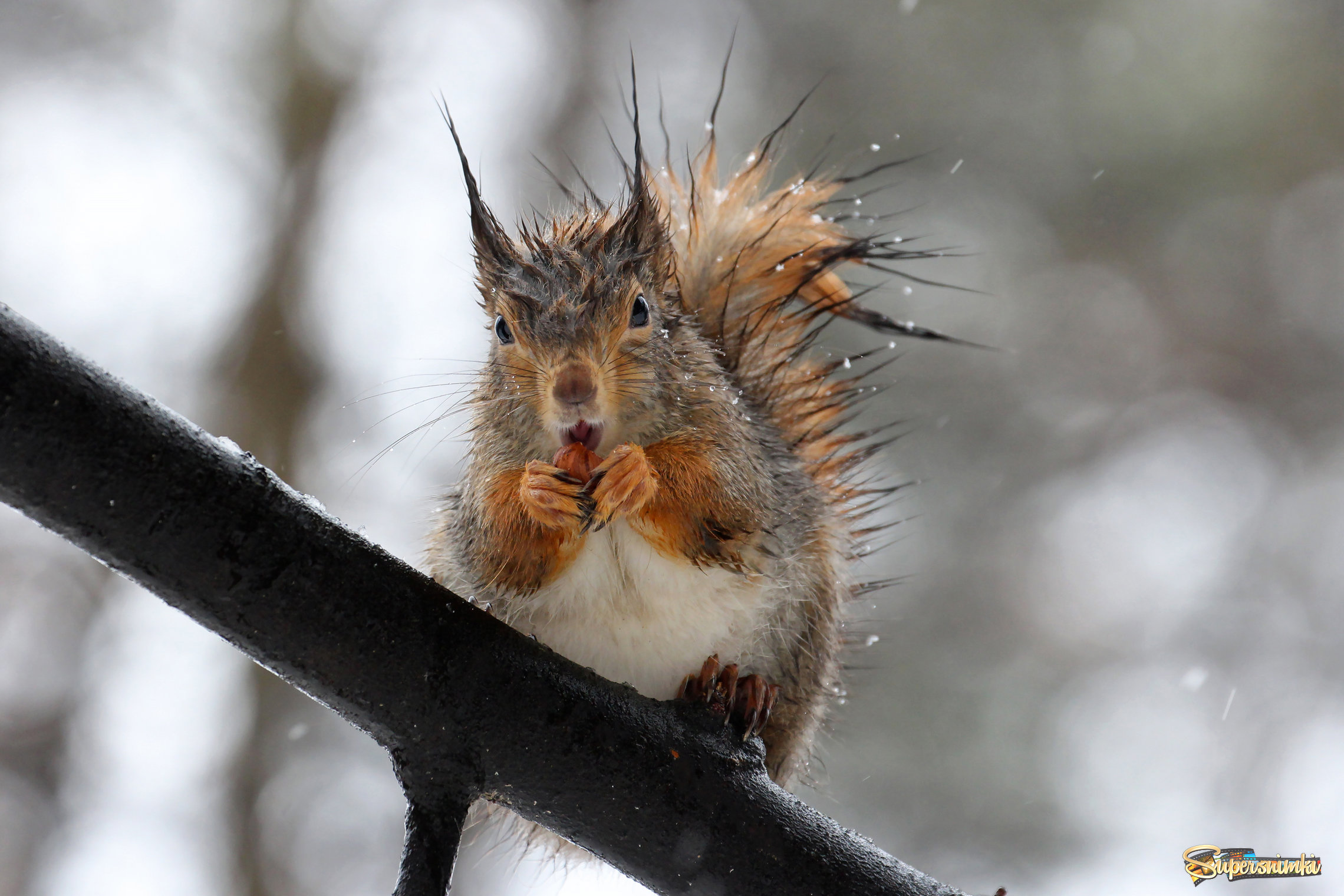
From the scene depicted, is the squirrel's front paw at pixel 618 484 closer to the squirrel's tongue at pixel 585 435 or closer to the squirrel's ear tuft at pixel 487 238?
the squirrel's tongue at pixel 585 435

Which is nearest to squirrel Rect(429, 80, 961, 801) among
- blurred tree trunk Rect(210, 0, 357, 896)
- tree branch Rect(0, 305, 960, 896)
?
tree branch Rect(0, 305, 960, 896)

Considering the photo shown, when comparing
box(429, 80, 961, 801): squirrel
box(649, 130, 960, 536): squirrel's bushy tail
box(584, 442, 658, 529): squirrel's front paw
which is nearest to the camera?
box(584, 442, 658, 529): squirrel's front paw

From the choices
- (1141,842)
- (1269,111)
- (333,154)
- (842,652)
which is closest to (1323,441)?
(1269,111)

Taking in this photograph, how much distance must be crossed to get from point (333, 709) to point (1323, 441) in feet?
19.9

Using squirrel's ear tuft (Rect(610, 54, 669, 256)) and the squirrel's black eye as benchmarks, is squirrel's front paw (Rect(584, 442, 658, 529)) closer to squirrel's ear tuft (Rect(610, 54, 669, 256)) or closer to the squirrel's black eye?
the squirrel's black eye

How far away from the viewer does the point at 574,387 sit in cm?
205

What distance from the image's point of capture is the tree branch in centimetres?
127

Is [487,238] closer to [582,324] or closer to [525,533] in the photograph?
[582,324]

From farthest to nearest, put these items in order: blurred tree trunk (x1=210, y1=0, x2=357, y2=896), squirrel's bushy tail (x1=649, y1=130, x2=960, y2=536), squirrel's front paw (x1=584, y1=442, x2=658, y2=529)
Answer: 1. blurred tree trunk (x1=210, y1=0, x2=357, y2=896)
2. squirrel's bushy tail (x1=649, y1=130, x2=960, y2=536)
3. squirrel's front paw (x1=584, y1=442, x2=658, y2=529)

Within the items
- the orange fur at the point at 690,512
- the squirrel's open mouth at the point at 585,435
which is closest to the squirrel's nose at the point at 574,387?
the squirrel's open mouth at the point at 585,435

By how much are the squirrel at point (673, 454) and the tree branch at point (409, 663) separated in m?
0.35

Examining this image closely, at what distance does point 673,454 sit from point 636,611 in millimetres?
333

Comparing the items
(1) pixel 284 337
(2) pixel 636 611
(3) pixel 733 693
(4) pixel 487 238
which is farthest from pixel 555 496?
→ (1) pixel 284 337

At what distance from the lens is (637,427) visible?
2.31 metres
